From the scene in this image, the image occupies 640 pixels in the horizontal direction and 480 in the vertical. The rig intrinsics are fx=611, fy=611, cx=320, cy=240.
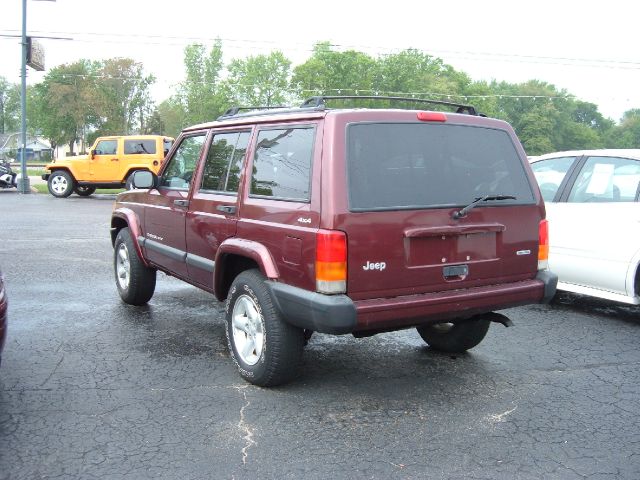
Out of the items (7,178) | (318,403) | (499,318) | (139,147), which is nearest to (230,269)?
(318,403)

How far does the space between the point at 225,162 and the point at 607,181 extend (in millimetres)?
3838

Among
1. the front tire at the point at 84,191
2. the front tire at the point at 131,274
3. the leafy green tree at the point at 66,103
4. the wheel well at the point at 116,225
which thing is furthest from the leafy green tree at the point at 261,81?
the front tire at the point at 131,274

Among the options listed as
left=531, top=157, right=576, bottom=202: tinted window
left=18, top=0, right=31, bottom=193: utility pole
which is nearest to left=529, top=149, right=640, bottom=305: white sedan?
left=531, top=157, right=576, bottom=202: tinted window

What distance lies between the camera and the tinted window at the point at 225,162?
4.55m

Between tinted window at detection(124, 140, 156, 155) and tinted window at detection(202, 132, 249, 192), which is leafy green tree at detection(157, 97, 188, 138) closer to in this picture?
tinted window at detection(124, 140, 156, 155)

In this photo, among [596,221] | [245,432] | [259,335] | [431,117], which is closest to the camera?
[245,432]

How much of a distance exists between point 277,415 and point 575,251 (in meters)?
3.90

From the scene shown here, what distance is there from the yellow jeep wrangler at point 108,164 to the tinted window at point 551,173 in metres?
16.2

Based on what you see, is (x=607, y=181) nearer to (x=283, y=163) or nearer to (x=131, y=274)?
(x=283, y=163)

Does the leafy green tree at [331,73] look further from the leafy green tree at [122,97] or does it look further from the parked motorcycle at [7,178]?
the parked motorcycle at [7,178]

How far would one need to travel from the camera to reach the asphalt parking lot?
3.16m

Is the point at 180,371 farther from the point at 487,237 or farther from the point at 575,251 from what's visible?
the point at 575,251

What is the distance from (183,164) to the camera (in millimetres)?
5445

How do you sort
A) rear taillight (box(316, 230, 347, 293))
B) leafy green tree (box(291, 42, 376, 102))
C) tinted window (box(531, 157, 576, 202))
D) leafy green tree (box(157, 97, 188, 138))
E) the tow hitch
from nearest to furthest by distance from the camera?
1. rear taillight (box(316, 230, 347, 293))
2. the tow hitch
3. tinted window (box(531, 157, 576, 202))
4. leafy green tree (box(291, 42, 376, 102))
5. leafy green tree (box(157, 97, 188, 138))
